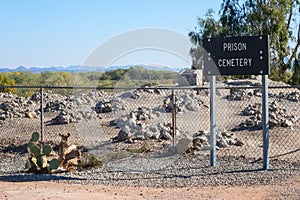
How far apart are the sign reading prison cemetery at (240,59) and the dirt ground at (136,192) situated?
5.39ft

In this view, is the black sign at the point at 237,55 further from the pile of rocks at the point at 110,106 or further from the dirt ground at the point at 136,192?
the pile of rocks at the point at 110,106

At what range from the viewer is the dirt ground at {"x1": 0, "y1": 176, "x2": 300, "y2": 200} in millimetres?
8141

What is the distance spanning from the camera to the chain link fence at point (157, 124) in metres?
12.3

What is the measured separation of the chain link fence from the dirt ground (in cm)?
208

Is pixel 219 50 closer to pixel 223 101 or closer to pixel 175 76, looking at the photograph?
pixel 223 101

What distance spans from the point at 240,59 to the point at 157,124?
6056mm

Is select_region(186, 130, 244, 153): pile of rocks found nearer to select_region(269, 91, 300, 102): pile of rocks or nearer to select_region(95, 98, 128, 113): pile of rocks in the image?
select_region(95, 98, 128, 113): pile of rocks

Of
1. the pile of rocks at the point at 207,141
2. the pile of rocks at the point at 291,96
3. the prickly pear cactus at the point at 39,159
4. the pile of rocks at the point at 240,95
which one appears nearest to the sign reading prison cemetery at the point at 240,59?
the pile of rocks at the point at 207,141

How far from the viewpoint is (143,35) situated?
1218 cm

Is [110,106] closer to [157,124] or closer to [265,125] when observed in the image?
[157,124]

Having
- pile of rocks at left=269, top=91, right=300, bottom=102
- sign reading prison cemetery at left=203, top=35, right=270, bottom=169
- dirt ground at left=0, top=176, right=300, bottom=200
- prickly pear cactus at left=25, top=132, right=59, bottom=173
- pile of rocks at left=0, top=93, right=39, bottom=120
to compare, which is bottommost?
dirt ground at left=0, top=176, right=300, bottom=200

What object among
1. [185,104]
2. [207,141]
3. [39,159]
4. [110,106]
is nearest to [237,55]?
[207,141]

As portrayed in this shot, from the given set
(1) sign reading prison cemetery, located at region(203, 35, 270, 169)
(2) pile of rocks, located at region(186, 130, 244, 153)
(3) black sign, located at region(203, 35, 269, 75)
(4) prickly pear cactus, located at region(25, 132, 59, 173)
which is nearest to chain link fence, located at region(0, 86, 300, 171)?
(2) pile of rocks, located at region(186, 130, 244, 153)

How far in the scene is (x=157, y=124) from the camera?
15.7 meters
